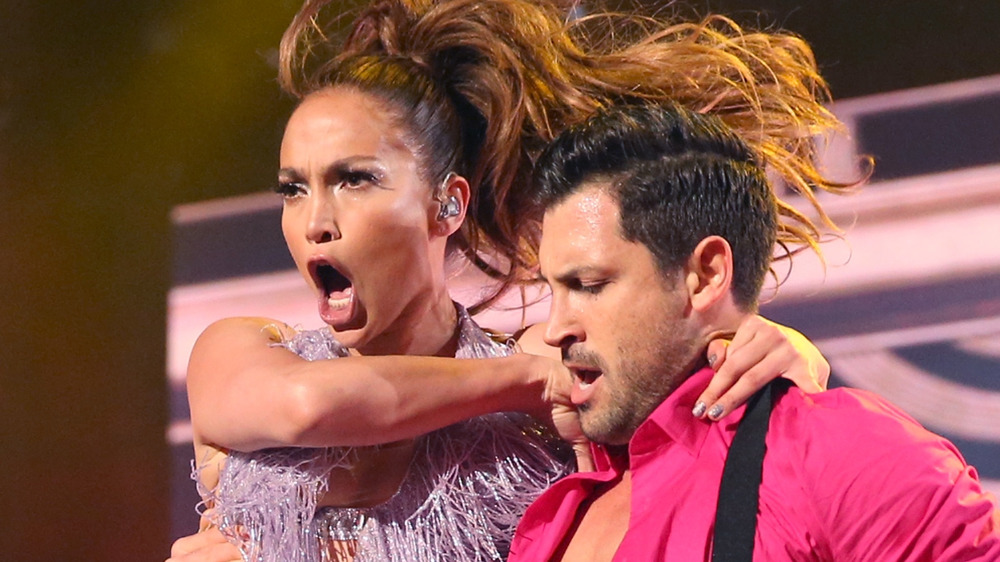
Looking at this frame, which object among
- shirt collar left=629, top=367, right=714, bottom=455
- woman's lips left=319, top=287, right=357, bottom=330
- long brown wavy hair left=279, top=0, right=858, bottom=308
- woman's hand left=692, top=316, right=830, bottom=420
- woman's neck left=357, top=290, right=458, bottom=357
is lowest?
shirt collar left=629, top=367, right=714, bottom=455

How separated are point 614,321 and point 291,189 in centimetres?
75

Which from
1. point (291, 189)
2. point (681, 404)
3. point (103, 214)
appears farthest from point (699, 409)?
point (103, 214)

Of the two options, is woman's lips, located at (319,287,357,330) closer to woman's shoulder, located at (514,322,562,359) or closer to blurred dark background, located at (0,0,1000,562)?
woman's shoulder, located at (514,322,562,359)

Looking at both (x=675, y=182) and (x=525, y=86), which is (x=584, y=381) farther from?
(x=525, y=86)

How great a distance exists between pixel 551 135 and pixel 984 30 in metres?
1.21

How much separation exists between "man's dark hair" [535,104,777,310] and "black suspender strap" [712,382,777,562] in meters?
0.25

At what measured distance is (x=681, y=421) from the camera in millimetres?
1628

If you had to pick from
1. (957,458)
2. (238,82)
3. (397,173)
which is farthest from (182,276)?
(957,458)

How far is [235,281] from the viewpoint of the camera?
348 centimetres

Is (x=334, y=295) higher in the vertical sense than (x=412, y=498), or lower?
higher

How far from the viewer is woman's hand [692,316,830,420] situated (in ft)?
5.20

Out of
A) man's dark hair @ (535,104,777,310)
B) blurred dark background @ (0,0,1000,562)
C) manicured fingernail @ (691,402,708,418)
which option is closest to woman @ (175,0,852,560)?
man's dark hair @ (535,104,777,310)

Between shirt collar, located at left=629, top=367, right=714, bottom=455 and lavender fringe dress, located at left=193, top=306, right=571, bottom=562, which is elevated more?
shirt collar, located at left=629, top=367, right=714, bottom=455

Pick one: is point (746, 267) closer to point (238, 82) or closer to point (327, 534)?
point (327, 534)
